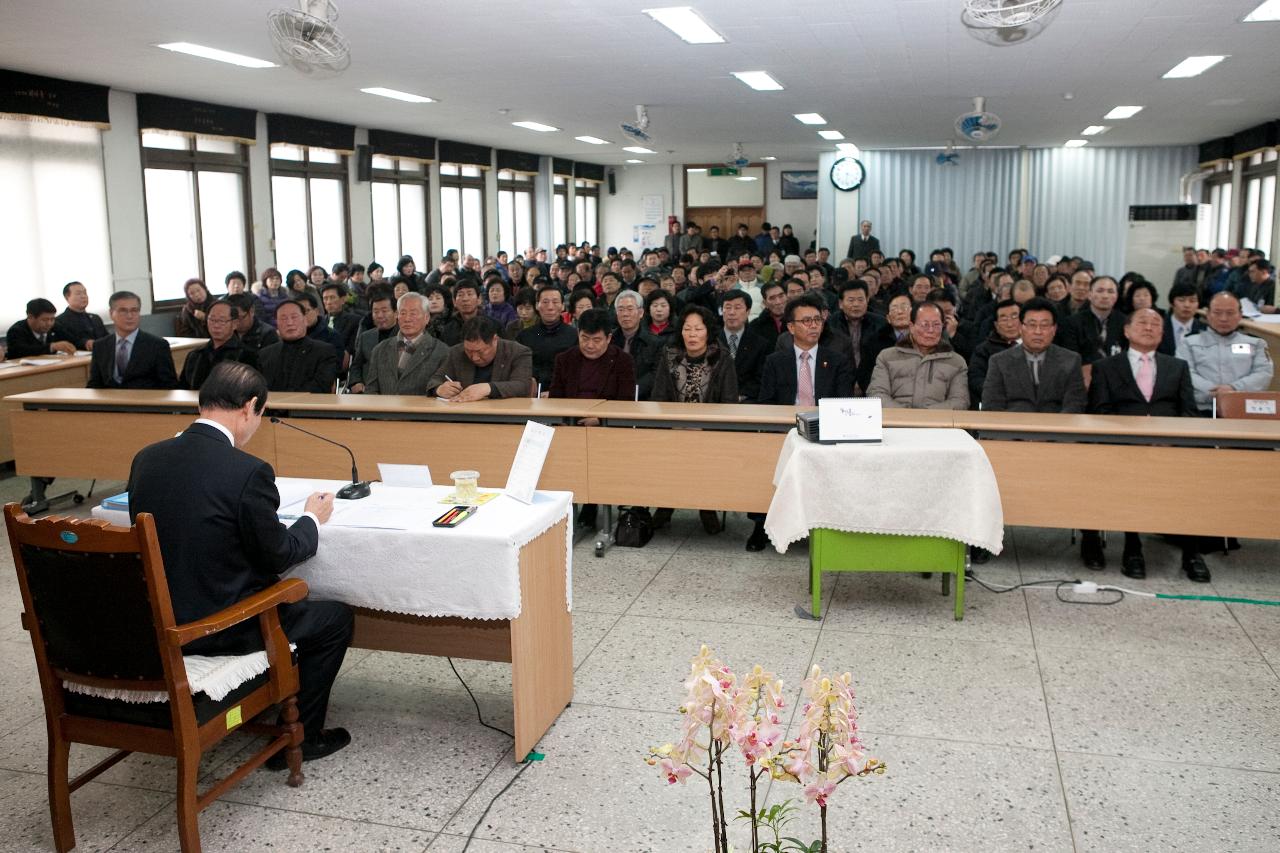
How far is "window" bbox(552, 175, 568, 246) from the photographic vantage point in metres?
22.0

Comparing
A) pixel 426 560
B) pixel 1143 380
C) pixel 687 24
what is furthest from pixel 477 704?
pixel 687 24

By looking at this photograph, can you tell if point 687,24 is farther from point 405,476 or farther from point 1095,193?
point 1095,193

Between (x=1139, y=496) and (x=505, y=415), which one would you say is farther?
(x=505, y=415)

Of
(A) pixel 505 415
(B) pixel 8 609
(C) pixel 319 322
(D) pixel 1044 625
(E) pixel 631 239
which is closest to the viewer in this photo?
(D) pixel 1044 625

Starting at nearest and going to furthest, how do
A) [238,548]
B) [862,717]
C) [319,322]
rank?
[238,548], [862,717], [319,322]

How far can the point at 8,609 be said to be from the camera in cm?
471

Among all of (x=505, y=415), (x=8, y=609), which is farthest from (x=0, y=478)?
(x=505, y=415)

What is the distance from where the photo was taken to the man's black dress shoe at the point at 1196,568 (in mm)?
4934

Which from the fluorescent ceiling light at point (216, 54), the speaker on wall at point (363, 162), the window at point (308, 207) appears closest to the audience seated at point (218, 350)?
the fluorescent ceiling light at point (216, 54)

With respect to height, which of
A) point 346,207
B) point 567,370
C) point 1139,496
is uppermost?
point 346,207

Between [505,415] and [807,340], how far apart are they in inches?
67.6

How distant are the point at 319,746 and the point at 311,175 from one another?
1175cm

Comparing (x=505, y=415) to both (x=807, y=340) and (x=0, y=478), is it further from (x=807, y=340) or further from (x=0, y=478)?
(x=0, y=478)

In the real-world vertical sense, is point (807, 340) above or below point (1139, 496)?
above
